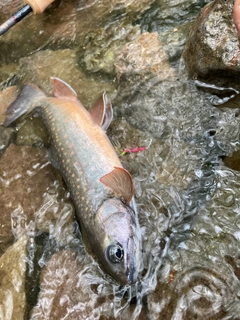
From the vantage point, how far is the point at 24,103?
14.6 ft

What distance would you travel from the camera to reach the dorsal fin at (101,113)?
13.1 ft

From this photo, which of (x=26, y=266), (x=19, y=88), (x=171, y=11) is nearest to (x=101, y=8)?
(x=171, y=11)

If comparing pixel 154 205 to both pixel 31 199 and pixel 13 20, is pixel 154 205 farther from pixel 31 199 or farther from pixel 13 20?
pixel 13 20

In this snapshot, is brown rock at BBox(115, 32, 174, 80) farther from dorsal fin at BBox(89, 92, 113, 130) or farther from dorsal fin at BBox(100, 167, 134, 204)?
dorsal fin at BBox(100, 167, 134, 204)

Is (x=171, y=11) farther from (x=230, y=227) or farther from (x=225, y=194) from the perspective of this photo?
(x=230, y=227)

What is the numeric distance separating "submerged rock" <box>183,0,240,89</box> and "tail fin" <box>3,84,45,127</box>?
1993 millimetres

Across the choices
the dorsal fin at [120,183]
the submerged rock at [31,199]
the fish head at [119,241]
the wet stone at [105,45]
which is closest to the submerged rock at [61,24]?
the wet stone at [105,45]

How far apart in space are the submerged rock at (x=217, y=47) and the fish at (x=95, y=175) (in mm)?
1187

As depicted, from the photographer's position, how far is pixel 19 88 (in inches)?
193

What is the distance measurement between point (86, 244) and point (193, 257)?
1049mm

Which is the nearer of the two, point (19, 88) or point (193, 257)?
point (193, 257)

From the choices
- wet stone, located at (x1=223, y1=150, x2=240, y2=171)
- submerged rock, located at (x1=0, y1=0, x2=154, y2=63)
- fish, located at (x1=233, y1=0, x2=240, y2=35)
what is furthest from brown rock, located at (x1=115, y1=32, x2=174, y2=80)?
wet stone, located at (x1=223, y1=150, x2=240, y2=171)

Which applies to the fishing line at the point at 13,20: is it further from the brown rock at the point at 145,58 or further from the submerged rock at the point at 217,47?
the submerged rock at the point at 217,47

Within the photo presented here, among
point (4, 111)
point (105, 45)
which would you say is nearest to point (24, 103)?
point (4, 111)
